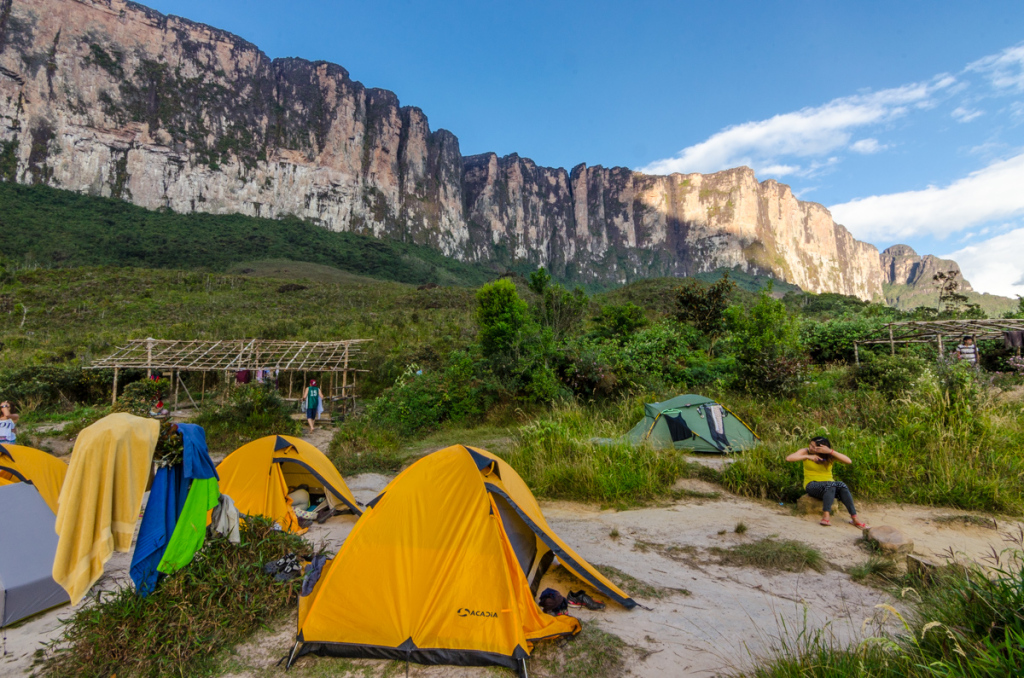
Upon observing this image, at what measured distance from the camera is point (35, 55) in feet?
206

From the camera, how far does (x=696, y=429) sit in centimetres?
756

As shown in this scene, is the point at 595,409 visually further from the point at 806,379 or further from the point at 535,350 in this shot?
the point at 806,379

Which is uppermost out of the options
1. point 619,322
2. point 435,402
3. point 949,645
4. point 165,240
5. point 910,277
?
point 910,277

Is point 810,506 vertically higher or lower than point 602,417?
lower

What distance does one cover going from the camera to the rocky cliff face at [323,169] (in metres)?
63.4

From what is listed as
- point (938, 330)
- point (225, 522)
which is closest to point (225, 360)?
point (225, 522)

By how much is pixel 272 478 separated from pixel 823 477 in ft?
20.7

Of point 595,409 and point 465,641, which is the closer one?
point 465,641

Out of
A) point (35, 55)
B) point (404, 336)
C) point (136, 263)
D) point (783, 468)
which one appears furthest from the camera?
point (35, 55)

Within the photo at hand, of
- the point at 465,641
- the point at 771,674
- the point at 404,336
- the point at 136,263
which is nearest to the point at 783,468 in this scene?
the point at 771,674

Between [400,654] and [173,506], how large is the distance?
1.85 meters

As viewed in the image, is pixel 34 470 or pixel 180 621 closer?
pixel 180 621

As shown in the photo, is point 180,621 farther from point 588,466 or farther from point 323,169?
point 323,169

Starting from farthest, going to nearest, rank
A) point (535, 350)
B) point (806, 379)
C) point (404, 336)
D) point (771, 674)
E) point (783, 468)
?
point (404, 336) < point (535, 350) < point (806, 379) < point (783, 468) < point (771, 674)
